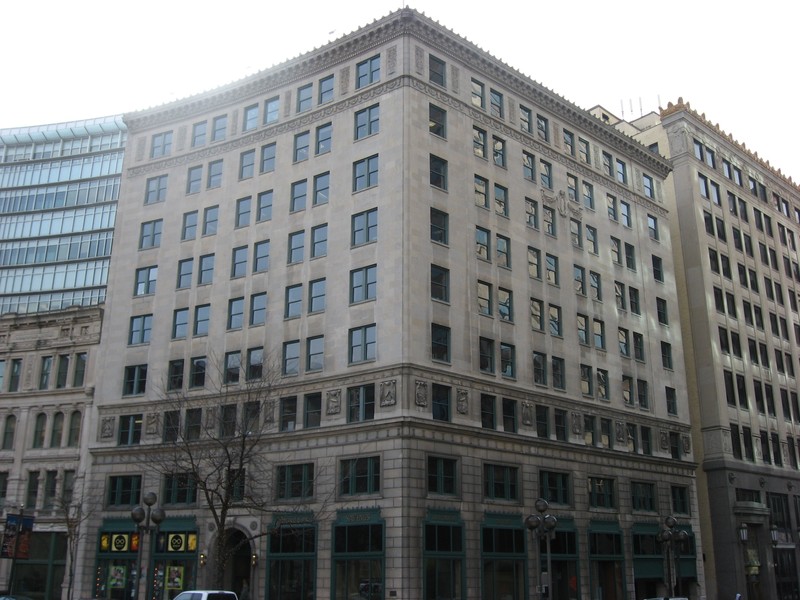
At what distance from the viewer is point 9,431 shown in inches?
2400

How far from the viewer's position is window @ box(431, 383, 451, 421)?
44.1 meters

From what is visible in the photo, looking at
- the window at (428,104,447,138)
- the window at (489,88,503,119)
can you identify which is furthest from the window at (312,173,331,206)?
the window at (489,88,503,119)

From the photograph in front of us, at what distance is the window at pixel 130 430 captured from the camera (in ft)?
174

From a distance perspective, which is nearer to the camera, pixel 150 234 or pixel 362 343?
pixel 362 343

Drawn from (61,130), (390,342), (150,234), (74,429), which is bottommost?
(74,429)

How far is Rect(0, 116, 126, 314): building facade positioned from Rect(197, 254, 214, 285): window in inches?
1126

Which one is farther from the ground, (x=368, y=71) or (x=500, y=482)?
(x=368, y=71)

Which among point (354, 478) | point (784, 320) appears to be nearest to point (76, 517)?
point (354, 478)

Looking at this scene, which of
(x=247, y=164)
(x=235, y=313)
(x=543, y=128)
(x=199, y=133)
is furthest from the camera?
(x=543, y=128)

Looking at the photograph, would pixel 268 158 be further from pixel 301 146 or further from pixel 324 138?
pixel 324 138

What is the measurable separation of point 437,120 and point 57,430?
114ft

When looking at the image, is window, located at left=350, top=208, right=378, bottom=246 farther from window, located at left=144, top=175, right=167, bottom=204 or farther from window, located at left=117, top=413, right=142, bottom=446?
window, located at left=117, top=413, right=142, bottom=446

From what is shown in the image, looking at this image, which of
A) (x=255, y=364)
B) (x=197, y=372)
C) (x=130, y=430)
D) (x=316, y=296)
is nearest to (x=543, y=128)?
(x=316, y=296)

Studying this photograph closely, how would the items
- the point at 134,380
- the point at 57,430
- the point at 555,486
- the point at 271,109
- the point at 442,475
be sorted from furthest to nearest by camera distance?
1. the point at 57,430
2. the point at 271,109
3. the point at 134,380
4. the point at 555,486
5. the point at 442,475
